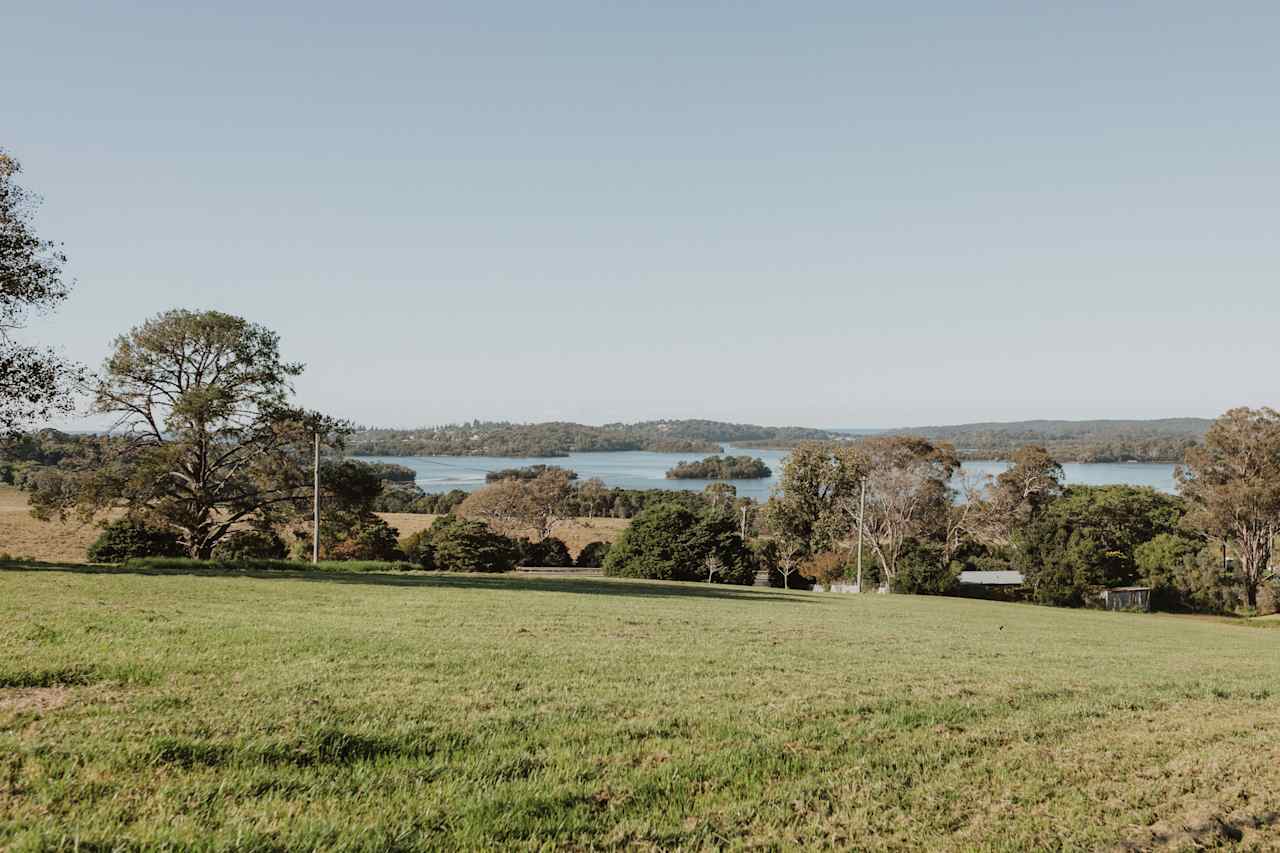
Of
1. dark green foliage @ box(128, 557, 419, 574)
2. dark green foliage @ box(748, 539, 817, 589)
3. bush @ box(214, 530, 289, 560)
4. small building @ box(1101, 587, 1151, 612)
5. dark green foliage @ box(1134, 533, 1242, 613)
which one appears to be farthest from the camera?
dark green foliage @ box(748, 539, 817, 589)

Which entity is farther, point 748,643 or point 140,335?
point 140,335

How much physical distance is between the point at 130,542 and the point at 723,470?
4326 inches

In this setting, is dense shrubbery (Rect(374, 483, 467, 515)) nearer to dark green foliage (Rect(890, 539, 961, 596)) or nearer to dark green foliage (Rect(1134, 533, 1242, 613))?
dark green foliage (Rect(890, 539, 961, 596))

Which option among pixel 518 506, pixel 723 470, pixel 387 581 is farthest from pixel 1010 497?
pixel 723 470

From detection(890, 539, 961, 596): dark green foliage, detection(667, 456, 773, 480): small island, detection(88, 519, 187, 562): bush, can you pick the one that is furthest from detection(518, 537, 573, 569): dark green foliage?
detection(667, 456, 773, 480): small island

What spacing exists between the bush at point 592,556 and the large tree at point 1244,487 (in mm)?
38395

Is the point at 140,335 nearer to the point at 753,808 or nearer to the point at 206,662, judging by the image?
the point at 206,662

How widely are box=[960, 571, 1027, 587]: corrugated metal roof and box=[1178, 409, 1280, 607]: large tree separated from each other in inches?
490

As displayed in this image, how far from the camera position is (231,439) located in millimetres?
30656

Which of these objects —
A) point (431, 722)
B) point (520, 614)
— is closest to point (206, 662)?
point (431, 722)

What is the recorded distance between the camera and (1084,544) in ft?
157

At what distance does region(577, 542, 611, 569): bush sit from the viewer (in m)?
53.1

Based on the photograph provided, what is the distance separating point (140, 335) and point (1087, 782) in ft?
104

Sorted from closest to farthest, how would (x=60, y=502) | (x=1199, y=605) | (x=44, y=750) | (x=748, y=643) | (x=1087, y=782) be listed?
(x=44, y=750) → (x=1087, y=782) → (x=748, y=643) → (x=60, y=502) → (x=1199, y=605)
